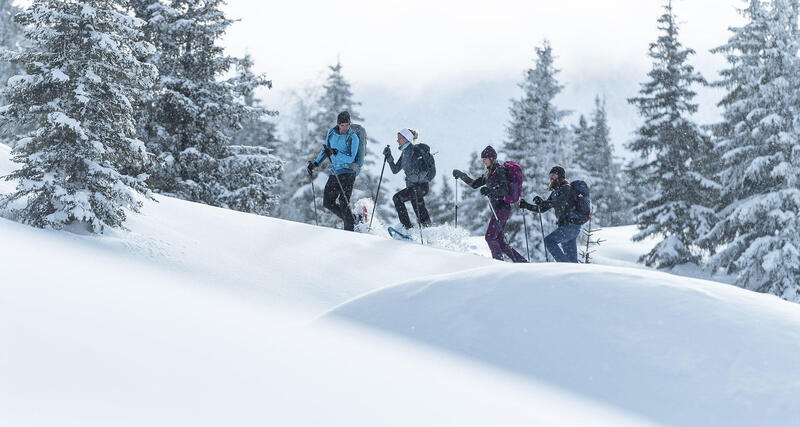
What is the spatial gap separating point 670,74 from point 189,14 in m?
19.4

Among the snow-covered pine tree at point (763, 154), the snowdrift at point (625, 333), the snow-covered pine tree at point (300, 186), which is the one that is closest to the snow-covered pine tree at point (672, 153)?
the snow-covered pine tree at point (763, 154)

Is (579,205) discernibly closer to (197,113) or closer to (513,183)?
(513,183)

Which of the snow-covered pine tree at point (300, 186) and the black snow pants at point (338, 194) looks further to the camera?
the snow-covered pine tree at point (300, 186)

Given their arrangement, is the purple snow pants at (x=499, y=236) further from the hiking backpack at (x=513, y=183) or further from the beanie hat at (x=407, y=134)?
the beanie hat at (x=407, y=134)

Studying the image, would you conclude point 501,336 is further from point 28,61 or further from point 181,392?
point 28,61

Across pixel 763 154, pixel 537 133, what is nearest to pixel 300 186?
pixel 537 133

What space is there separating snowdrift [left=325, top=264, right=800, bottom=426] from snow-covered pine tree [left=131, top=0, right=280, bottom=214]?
49.0 feet

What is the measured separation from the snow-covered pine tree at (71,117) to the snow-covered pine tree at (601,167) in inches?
1668

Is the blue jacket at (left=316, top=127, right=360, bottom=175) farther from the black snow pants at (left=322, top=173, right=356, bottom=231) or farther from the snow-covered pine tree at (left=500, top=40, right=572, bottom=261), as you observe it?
the snow-covered pine tree at (left=500, top=40, right=572, bottom=261)

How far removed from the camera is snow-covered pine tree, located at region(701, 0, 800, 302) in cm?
2095

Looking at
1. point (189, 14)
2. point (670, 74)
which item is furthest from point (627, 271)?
point (670, 74)

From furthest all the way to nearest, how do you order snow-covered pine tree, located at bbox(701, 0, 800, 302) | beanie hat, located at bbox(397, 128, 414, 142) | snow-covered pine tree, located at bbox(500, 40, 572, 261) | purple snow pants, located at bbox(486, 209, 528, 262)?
snow-covered pine tree, located at bbox(500, 40, 572, 261), snow-covered pine tree, located at bbox(701, 0, 800, 302), beanie hat, located at bbox(397, 128, 414, 142), purple snow pants, located at bbox(486, 209, 528, 262)

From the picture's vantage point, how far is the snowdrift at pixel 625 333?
12.1 ft

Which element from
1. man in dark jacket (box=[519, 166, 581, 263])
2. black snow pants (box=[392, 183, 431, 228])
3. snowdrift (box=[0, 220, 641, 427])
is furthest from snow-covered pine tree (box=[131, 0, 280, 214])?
snowdrift (box=[0, 220, 641, 427])
